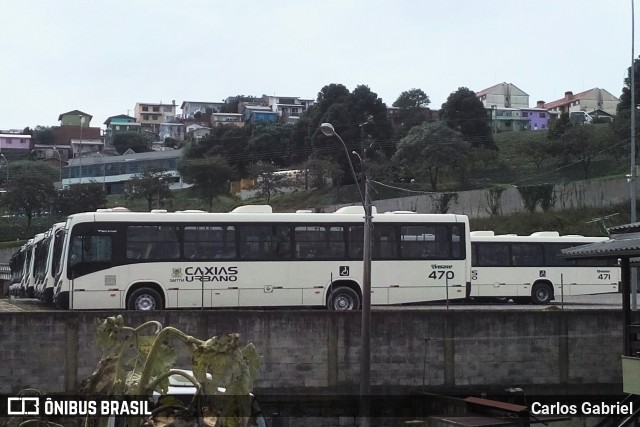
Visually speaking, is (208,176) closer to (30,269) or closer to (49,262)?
(30,269)

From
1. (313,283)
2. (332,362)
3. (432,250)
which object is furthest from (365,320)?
(432,250)

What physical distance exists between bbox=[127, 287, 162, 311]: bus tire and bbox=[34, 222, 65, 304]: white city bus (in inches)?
106

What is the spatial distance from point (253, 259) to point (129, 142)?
87.2m

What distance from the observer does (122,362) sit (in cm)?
348

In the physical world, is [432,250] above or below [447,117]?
below

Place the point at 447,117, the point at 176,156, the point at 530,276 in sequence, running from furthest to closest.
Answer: the point at 176,156, the point at 447,117, the point at 530,276

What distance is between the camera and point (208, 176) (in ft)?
210

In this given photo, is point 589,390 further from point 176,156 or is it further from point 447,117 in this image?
point 176,156

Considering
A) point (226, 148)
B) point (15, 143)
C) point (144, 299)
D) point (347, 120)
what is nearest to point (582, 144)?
point (347, 120)

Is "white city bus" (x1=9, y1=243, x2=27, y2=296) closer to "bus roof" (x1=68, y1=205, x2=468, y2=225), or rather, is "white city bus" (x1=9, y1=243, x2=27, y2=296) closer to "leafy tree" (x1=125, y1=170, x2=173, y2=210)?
"bus roof" (x1=68, y1=205, x2=468, y2=225)

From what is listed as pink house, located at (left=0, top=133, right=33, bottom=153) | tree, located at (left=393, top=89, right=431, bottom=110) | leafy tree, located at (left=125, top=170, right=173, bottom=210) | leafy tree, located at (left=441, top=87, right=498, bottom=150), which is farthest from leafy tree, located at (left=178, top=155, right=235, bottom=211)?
pink house, located at (left=0, top=133, right=33, bottom=153)

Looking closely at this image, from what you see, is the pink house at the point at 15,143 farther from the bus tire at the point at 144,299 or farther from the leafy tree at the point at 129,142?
the bus tire at the point at 144,299

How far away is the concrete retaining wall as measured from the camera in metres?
20.8

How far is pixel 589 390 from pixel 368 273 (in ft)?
27.7
